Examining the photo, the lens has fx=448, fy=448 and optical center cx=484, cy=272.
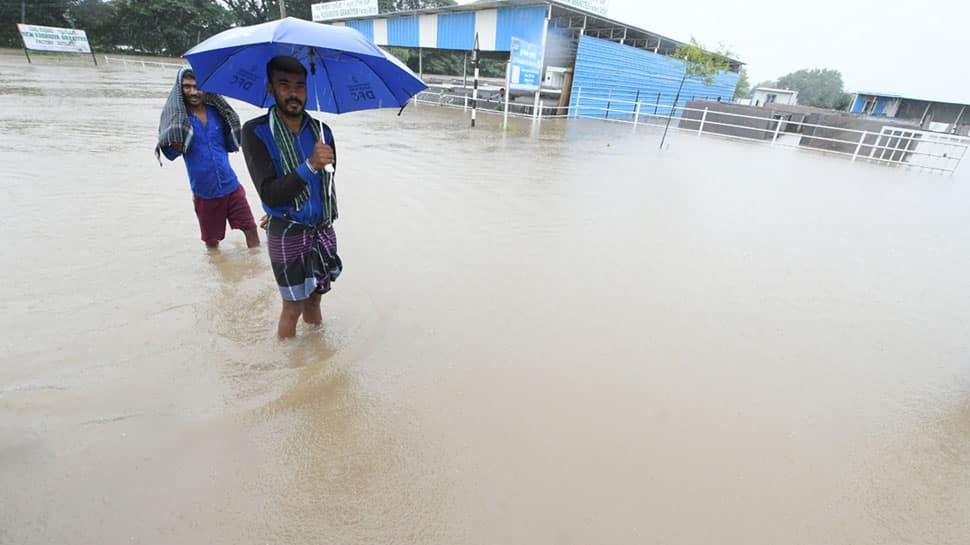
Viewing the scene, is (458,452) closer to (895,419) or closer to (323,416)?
(323,416)

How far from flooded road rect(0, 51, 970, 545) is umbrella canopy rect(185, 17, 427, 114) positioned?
1.46 metres

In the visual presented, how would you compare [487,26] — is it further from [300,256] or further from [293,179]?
[293,179]

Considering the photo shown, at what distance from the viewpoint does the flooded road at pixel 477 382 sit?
1.81 meters

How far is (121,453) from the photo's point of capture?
1.93 m

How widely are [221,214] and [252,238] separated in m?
0.34

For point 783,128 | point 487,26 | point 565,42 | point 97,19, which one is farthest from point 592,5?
point 97,19

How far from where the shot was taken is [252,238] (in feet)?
13.2

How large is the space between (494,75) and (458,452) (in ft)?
136

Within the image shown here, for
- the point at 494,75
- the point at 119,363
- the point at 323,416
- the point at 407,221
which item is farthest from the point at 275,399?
the point at 494,75

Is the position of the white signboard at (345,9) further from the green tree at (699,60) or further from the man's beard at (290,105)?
the man's beard at (290,105)

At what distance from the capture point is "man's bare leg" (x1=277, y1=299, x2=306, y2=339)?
2.59 metres

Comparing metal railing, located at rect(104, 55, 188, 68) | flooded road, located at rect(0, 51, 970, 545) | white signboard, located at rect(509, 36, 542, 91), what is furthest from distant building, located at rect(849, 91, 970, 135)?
metal railing, located at rect(104, 55, 188, 68)

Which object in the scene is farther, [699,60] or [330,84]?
[699,60]

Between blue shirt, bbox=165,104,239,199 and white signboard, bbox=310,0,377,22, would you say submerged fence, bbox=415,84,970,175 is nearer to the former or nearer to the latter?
white signboard, bbox=310,0,377,22
